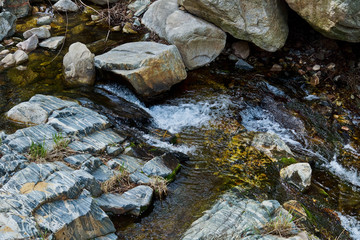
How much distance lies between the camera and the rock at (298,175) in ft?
16.1

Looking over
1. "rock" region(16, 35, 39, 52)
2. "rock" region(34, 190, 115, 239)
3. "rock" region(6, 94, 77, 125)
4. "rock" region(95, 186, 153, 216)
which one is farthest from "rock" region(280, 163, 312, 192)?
"rock" region(16, 35, 39, 52)

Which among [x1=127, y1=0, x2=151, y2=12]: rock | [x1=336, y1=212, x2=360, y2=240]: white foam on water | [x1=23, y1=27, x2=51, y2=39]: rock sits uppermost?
[x1=127, y1=0, x2=151, y2=12]: rock

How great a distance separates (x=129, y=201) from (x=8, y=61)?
5518 millimetres

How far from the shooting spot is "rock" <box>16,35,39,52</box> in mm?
8477

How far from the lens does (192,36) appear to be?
24.8 feet

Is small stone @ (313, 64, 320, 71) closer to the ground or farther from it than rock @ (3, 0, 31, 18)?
farther from it

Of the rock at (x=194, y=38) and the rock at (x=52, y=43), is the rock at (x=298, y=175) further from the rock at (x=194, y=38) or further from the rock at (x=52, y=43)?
the rock at (x=52, y=43)

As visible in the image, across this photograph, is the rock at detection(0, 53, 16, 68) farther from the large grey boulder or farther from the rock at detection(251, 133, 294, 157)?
the large grey boulder

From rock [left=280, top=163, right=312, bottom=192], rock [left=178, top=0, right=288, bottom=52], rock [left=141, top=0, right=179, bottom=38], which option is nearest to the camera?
rock [left=280, top=163, right=312, bottom=192]

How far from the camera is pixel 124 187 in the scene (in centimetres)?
438

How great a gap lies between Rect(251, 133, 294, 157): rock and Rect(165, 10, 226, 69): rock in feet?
9.09

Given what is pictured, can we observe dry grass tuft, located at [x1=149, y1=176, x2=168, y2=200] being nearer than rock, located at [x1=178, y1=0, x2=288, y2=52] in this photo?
Yes

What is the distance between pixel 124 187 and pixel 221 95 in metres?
3.53

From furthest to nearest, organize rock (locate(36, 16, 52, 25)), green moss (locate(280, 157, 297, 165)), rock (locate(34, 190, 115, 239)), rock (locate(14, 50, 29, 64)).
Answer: rock (locate(36, 16, 52, 25)) < rock (locate(14, 50, 29, 64)) < green moss (locate(280, 157, 297, 165)) < rock (locate(34, 190, 115, 239))
